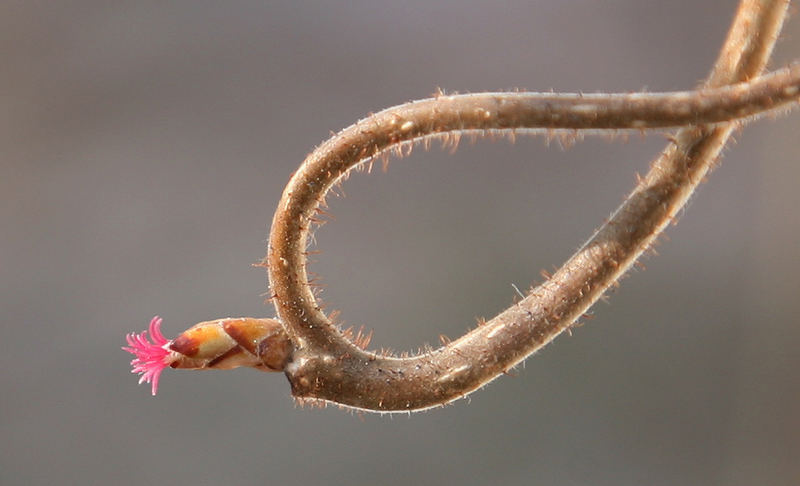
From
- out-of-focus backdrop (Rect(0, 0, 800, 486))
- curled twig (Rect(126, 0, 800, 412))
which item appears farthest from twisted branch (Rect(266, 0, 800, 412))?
out-of-focus backdrop (Rect(0, 0, 800, 486))

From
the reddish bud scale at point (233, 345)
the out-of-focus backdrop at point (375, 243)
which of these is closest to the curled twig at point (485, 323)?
the reddish bud scale at point (233, 345)

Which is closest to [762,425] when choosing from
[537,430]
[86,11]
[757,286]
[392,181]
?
[757,286]

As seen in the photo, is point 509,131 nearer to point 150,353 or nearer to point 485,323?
point 485,323

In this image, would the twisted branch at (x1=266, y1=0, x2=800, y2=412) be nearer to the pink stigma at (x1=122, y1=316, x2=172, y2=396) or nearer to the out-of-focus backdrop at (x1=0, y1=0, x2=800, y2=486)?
the pink stigma at (x1=122, y1=316, x2=172, y2=396)

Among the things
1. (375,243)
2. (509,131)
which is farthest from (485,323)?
(375,243)

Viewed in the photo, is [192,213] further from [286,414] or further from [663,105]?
[663,105]

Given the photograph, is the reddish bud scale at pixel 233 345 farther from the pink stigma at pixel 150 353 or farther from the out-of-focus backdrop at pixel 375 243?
the out-of-focus backdrop at pixel 375 243
